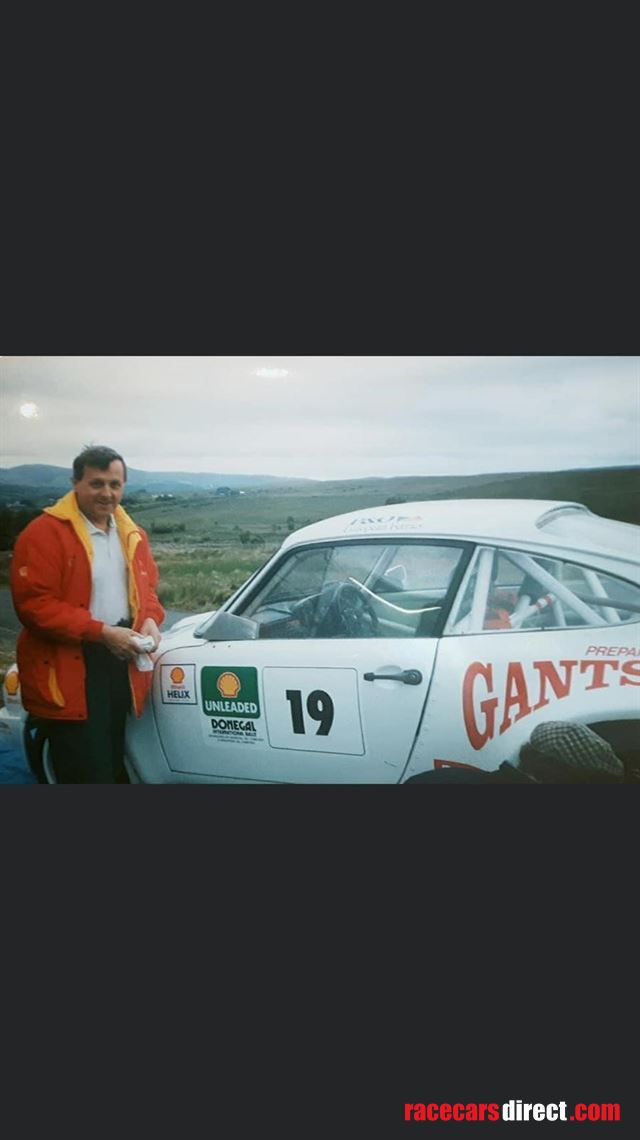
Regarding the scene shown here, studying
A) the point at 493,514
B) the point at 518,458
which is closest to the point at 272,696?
the point at 493,514

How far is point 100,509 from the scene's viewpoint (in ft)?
12.5

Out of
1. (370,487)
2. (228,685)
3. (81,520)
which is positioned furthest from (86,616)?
(370,487)

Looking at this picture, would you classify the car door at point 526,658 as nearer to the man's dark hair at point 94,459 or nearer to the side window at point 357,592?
the side window at point 357,592

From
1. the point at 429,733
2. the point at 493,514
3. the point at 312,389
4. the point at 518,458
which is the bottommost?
the point at 429,733

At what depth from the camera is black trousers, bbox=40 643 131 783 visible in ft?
12.4

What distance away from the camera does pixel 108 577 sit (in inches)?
149

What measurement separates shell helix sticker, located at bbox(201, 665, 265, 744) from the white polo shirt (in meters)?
0.44

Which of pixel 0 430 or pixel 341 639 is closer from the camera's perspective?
pixel 341 639

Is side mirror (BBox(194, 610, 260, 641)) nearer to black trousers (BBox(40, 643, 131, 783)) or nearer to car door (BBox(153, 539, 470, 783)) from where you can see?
car door (BBox(153, 539, 470, 783))

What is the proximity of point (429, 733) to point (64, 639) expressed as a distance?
1520 millimetres

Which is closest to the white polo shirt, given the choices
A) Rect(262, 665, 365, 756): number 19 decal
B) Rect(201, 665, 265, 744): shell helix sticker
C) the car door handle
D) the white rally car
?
the white rally car

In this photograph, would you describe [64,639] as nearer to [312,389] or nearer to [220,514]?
[220,514]

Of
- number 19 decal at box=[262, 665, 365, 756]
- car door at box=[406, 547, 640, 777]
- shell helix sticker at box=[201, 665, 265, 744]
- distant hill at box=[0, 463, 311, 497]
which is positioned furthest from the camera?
distant hill at box=[0, 463, 311, 497]

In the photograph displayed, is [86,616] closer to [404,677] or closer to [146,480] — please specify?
[146,480]
